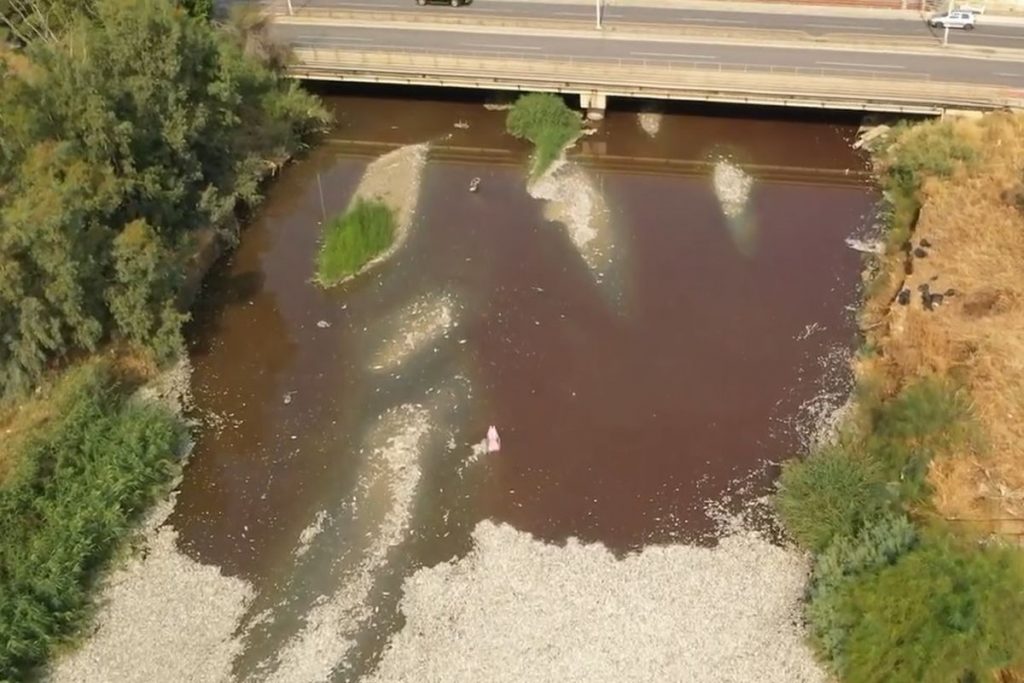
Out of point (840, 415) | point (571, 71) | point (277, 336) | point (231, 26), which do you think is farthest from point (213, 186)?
point (840, 415)

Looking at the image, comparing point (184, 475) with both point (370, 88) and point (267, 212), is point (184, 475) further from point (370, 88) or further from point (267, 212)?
point (370, 88)

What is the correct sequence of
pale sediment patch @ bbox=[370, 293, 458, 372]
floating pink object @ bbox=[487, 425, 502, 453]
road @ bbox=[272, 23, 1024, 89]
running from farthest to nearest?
1. road @ bbox=[272, 23, 1024, 89]
2. pale sediment patch @ bbox=[370, 293, 458, 372]
3. floating pink object @ bbox=[487, 425, 502, 453]

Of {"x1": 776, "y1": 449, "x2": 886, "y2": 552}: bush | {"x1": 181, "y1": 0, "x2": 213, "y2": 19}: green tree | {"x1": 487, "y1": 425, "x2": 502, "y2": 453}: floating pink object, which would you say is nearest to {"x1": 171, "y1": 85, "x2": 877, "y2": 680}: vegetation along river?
{"x1": 487, "y1": 425, "x2": 502, "y2": 453}: floating pink object

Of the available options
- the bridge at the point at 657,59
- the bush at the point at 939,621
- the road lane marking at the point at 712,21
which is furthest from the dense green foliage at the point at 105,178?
the bush at the point at 939,621

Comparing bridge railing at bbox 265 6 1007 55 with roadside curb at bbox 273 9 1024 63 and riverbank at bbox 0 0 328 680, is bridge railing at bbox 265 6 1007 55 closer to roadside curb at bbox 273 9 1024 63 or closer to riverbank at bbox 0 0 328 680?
roadside curb at bbox 273 9 1024 63

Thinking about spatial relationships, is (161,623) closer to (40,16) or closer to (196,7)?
(40,16)
